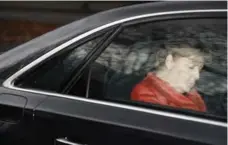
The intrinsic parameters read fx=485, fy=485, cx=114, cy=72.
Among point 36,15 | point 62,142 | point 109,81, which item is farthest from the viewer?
point 36,15

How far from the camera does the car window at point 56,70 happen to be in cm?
228

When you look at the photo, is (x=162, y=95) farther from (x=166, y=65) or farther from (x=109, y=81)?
(x=109, y=81)

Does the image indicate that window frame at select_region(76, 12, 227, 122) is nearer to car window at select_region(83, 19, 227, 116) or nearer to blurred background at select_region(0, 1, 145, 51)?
car window at select_region(83, 19, 227, 116)

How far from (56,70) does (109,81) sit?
0.90ft

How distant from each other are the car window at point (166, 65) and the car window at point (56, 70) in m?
0.09

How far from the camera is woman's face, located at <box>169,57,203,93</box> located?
6.97 ft

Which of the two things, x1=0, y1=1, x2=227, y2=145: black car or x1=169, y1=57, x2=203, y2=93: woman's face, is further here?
x1=169, y1=57, x2=203, y2=93: woman's face

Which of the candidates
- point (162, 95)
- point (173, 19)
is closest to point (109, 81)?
point (162, 95)

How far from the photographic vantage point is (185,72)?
2.15 metres

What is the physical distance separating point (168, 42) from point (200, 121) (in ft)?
1.39

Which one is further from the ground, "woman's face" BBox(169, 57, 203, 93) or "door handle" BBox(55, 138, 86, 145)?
"woman's face" BBox(169, 57, 203, 93)

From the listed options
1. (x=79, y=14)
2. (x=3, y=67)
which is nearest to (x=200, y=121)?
(x=3, y=67)

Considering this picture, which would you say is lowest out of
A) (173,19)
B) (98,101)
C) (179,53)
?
(98,101)

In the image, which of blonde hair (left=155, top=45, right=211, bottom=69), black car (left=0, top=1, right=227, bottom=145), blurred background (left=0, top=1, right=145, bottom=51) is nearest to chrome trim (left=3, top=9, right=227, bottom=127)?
black car (left=0, top=1, right=227, bottom=145)
